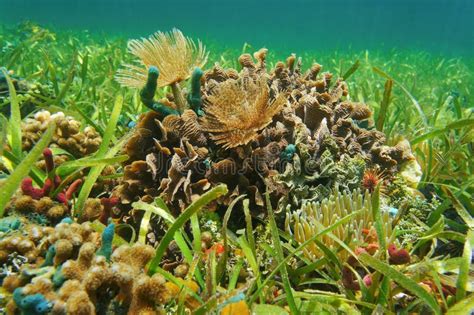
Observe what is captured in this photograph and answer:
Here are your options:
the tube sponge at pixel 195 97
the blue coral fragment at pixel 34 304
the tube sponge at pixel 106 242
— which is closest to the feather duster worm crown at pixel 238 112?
the tube sponge at pixel 195 97

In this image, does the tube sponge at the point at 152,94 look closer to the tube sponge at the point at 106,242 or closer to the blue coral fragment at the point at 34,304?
the tube sponge at the point at 106,242

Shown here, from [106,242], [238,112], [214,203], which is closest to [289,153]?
[238,112]

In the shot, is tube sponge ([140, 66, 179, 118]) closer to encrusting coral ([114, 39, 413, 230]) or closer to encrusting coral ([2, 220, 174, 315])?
encrusting coral ([114, 39, 413, 230])

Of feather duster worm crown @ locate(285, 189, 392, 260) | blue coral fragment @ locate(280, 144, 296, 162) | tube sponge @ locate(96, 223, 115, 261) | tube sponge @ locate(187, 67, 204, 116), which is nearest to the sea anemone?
feather duster worm crown @ locate(285, 189, 392, 260)

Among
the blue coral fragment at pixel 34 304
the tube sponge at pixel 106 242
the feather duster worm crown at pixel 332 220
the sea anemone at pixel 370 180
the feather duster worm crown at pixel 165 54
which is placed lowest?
the blue coral fragment at pixel 34 304

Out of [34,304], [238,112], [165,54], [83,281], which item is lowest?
[34,304]

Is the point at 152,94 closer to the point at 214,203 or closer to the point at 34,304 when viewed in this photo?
the point at 214,203

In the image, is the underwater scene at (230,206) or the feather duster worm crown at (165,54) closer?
the underwater scene at (230,206)
